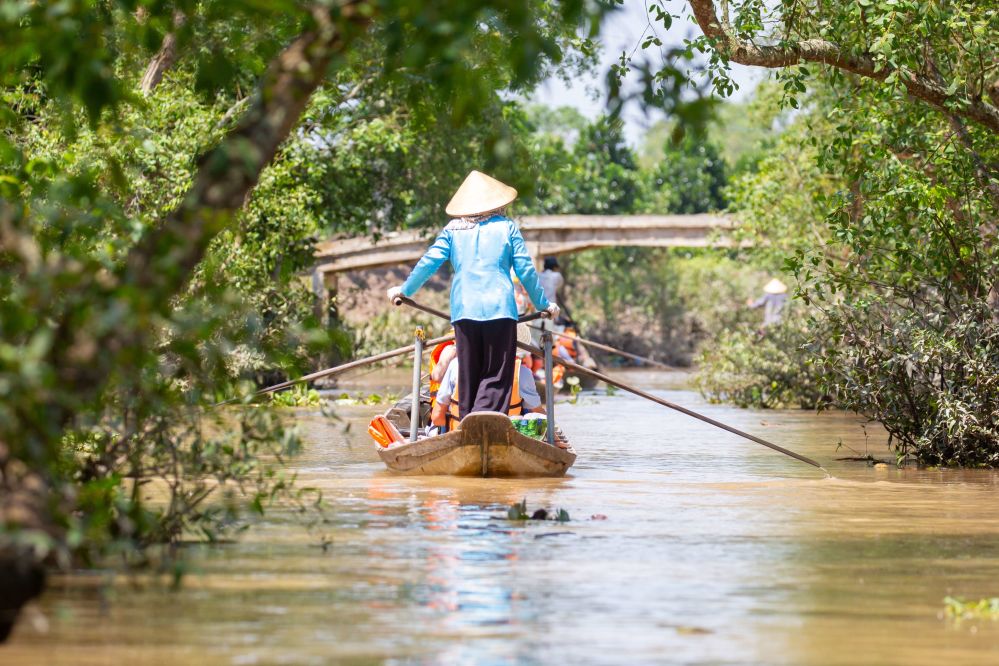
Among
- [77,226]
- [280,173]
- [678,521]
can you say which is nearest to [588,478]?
[678,521]

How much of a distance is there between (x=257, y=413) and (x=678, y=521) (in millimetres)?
3221

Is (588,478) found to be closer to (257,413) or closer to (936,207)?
(936,207)

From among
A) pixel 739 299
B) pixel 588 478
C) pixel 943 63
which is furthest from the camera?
pixel 739 299

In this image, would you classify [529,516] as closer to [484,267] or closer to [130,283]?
[484,267]

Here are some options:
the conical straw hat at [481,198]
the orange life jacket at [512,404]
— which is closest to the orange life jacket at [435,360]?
the orange life jacket at [512,404]

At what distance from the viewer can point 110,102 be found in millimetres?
5633

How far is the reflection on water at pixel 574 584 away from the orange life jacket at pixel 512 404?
950mm

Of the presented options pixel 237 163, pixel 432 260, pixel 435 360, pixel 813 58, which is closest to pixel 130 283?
pixel 237 163

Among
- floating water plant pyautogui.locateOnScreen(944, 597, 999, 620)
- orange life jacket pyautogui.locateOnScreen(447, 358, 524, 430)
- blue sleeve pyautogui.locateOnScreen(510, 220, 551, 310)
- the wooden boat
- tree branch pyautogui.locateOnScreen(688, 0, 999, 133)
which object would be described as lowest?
floating water plant pyautogui.locateOnScreen(944, 597, 999, 620)

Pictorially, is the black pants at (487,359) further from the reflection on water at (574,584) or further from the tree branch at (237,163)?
the tree branch at (237,163)

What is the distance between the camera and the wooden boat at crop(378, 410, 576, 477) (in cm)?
1179

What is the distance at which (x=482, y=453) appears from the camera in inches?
472

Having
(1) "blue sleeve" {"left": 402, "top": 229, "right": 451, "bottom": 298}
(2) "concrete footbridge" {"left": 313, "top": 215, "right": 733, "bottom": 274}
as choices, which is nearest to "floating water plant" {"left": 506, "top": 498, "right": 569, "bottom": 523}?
(1) "blue sleeve" {"left": 402, "top": 229, "right": 451, "bottom": 298}

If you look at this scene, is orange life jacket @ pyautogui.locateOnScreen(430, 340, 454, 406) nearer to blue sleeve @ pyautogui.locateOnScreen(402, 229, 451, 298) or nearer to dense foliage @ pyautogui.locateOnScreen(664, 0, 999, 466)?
blue sleeve @ pyautogui.locateOnScreen(402, 229, 451, 298)
